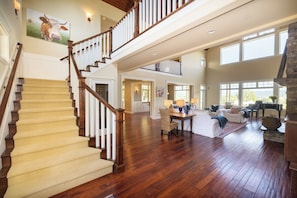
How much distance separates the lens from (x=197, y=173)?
8.07 feet

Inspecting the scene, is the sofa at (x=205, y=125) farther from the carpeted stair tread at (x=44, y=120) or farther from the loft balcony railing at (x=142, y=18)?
the carpeted stair tread at (x=44, y=120)

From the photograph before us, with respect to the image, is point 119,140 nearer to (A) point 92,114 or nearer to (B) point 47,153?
(A) point 92,114

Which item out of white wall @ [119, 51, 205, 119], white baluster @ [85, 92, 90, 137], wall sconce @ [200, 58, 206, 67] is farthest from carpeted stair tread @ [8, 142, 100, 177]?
wall sconce @ [200, 58, 206, 67]

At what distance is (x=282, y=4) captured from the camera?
1906mm

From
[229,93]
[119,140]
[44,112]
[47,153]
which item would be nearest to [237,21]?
[119,140]

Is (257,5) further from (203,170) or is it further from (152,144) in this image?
(152,144)

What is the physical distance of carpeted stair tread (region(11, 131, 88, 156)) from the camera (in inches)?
83.2

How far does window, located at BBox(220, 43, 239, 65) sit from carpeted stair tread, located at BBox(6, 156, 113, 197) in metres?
11.6

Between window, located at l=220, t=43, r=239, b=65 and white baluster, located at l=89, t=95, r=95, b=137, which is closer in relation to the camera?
white baluster, located at l=89, t=95, r=95, b=137

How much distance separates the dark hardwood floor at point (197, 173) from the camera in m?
1.98

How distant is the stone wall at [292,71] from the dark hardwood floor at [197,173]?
122cm

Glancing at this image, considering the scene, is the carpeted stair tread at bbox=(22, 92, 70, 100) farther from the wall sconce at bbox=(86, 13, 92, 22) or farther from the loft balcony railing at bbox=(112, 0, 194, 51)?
the wall sconce at bbox=(86, 13, 92, 22)

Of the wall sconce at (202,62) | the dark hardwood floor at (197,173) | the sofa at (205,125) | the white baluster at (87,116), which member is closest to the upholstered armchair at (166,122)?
the dark hardwood floor at (197,173)

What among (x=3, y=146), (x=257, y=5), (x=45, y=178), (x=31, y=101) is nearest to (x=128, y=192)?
(x=45, y=178)
